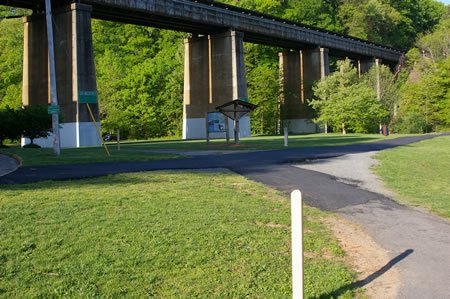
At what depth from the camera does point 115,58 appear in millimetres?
64562

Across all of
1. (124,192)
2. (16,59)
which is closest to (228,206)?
(124,192)

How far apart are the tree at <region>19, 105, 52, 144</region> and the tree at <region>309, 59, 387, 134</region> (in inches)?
1398

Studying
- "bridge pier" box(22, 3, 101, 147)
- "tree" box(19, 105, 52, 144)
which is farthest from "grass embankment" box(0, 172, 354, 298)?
"bridge pier" box(22, 3, 101, 147)

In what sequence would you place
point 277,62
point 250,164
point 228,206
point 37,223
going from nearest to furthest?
point 37,223
point 228,206
point 250,164
point 277,62

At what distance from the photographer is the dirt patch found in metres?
5.22

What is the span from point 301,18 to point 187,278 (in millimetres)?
79308

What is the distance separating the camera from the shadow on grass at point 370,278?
5.03 meters

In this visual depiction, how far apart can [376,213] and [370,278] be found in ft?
12.6

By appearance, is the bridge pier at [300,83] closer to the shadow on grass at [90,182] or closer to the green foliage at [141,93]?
the green foliage at [141,93]

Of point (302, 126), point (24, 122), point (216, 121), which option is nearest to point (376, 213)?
point (24, 122)

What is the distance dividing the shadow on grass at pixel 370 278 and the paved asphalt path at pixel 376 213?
13mm

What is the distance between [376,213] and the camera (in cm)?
914

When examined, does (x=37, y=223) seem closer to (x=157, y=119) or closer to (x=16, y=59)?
(x=157, y=119)

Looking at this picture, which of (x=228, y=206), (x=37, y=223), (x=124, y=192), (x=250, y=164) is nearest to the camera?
(x=37, y=223)
